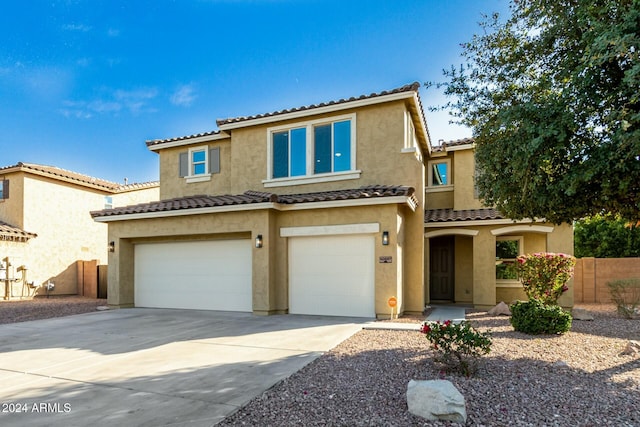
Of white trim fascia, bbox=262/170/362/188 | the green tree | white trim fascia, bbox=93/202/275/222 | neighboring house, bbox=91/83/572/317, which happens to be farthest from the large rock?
white trim fascia, bbox=262/170/362/188

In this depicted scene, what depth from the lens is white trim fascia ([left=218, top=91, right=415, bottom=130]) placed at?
12.1 meters

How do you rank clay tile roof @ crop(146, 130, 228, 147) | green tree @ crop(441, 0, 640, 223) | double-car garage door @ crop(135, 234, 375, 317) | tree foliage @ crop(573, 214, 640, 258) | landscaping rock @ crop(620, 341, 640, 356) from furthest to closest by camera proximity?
tree foliage @ crop(573, 214, 640, 258)
clay tile roof @ crop(146, 130, 228, 147)
double-car garage door @ crop(135, 234, 375, 317)
landscaping rock @ crop(620, 341, 640, 356)
green tree @ crop(441, 0, 640, 223)

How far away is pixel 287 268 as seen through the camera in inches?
474

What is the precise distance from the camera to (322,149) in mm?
13359

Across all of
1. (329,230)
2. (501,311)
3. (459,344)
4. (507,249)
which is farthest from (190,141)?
(507,249)

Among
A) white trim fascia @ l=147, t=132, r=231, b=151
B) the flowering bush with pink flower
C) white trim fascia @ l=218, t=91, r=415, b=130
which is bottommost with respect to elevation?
the flowering bush with pink flower

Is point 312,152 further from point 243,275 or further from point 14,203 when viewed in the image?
point 14,203

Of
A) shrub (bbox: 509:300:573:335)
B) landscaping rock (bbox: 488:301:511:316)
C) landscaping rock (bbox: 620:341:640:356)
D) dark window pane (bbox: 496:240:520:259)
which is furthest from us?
dark window pane (bbox: 496:240:520:259)

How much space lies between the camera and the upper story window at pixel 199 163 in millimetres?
15688

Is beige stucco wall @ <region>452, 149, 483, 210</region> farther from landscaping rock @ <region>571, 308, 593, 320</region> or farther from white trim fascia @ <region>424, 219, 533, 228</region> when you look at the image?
landscaping rock @ <region>571, 308, 593, 320</region>

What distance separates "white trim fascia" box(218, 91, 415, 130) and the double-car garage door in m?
4.42

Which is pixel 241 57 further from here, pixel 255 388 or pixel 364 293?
pixel 255 388

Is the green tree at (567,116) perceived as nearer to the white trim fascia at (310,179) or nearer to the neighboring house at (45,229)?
the white trim fascia at (310,179)

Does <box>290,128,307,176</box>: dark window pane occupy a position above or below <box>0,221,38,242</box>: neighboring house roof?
above
